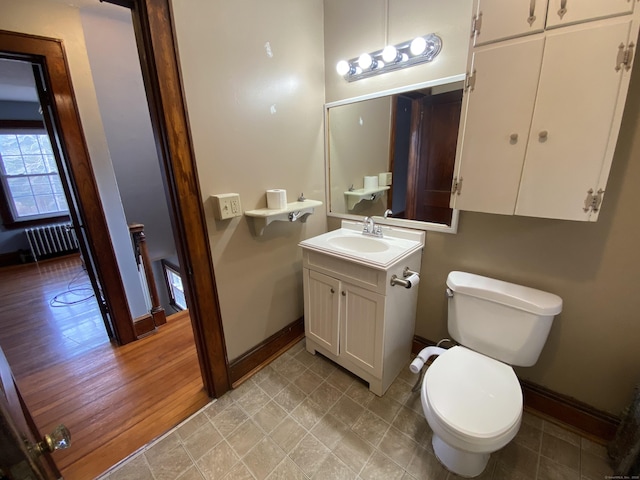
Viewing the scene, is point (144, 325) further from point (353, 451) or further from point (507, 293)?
point (507, 293)

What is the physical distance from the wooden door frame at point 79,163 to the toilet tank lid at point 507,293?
2.28 m

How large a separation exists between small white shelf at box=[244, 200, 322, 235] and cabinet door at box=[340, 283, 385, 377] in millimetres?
561

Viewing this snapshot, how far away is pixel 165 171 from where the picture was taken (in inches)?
49.9

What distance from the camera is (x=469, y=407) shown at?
1079 millimetres

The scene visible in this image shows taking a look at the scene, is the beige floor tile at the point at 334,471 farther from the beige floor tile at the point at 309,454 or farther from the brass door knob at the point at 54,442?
the brass door knob at the point at 54,442

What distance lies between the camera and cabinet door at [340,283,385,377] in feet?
4.80

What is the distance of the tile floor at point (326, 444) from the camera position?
123 centimetres

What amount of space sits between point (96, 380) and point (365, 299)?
1.88 m

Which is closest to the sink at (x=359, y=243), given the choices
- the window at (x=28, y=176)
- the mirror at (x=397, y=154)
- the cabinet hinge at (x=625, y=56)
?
the mirror at (x=397, y=154)

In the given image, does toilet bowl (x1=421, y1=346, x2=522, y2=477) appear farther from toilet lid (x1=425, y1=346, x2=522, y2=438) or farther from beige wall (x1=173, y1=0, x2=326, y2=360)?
beige wall (x1=173, y1=0, x2=326, y2=360)

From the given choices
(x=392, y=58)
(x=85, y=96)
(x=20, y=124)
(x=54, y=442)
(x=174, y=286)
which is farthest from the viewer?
(x=20, y=124)

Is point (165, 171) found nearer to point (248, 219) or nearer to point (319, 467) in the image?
point (248, 219)

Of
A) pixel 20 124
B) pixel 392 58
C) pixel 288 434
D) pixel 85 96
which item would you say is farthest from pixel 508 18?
pixel 20 124

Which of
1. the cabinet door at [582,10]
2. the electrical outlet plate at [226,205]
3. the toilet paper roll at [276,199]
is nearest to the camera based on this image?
the cabinet door at [582,10]
